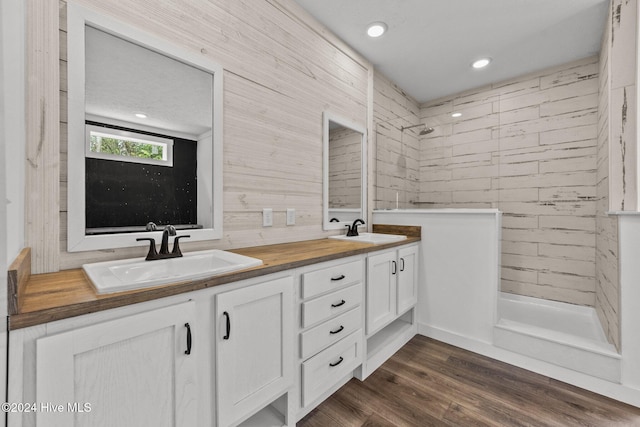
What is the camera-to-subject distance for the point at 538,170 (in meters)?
2.87

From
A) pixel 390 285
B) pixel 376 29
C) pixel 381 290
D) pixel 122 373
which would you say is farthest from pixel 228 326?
pixel 376 29

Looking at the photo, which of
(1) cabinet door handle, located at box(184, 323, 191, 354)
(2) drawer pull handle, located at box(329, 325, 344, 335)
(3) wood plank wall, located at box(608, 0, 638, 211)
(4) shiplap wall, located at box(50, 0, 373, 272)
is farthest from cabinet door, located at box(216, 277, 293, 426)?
(3) wood plank wall, located at box(608, 0, 638, 211)

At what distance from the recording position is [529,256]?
115 inches

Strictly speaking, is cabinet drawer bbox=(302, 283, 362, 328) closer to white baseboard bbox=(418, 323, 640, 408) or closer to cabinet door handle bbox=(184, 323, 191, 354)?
cabinet door handle bbox=(184, 323, 191, 354)

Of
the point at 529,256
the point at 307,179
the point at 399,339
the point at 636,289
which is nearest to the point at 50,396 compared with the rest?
the point at 307,179

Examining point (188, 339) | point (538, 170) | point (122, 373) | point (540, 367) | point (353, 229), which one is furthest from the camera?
point (538, 170)

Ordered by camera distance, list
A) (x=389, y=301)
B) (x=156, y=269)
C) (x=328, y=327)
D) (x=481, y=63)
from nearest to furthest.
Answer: (x=156, y=269) → (x=328, y=327) → (x=389, y=301) → (x=481, y=63)

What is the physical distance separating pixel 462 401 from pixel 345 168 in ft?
6.09

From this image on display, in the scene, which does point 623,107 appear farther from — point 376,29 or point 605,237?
point 376,29

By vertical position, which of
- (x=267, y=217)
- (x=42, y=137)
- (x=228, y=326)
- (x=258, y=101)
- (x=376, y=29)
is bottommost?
(x=228, y=326)

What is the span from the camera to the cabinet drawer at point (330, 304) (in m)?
1.39

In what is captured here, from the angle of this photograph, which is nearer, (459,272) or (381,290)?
(381,290)

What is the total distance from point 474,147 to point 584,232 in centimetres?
137

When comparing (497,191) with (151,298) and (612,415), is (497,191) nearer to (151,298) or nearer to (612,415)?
(612,415)
